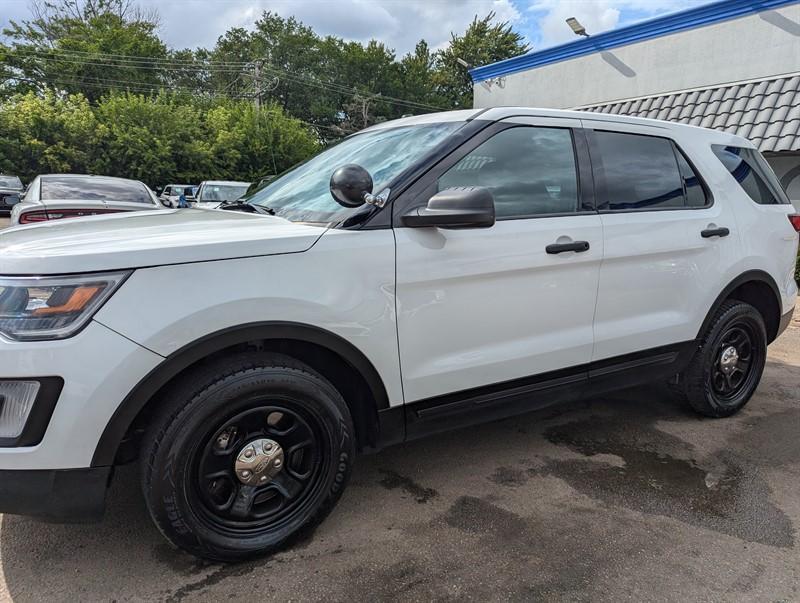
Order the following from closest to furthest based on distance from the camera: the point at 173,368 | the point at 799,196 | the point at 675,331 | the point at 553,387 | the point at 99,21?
the point at 173,368 → the point at 553,387 → the point at 675,331 → the point at 799,196 → the point at 99,21

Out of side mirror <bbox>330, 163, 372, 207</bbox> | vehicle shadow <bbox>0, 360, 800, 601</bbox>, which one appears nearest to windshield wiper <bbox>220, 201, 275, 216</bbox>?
side mirror <bbox>330, 163, 372, 207</bbox>

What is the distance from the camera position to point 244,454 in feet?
7.14

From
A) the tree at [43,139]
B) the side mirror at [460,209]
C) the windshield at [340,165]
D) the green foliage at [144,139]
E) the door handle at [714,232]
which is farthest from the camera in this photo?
the green foliage at [144,139]

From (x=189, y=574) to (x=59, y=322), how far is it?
3.56ft

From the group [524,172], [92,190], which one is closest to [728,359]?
[524,172]

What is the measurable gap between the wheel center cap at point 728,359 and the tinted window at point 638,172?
113cm

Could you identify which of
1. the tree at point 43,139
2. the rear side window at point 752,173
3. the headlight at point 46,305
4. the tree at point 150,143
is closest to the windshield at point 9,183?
the tree at point 43,139

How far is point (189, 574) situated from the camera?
216 centimetres

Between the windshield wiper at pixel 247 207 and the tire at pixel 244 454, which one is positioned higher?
the windshield wiper at pixel 247 207

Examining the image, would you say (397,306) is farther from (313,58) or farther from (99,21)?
(313,58)

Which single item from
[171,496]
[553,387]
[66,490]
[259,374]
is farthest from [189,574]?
[553,387]

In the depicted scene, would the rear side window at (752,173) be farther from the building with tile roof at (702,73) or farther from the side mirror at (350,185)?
the building with tile roof at (702,73)

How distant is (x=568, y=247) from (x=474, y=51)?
49.8 meters

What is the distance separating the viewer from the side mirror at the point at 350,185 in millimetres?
2295
